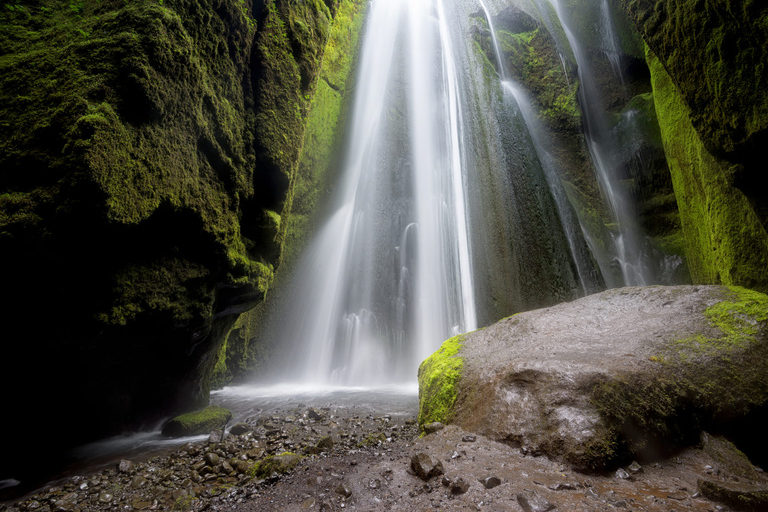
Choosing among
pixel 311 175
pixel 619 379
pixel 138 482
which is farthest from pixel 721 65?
pixel 311 175

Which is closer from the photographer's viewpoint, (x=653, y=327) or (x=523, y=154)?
(x=653, y=327)

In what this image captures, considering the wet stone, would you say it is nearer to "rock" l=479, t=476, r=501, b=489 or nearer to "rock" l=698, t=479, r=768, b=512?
"rock" l=479, t=476, r=501, b=489

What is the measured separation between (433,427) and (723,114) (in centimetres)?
567

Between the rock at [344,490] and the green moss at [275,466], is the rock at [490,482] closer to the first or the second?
the rock at [344,490]

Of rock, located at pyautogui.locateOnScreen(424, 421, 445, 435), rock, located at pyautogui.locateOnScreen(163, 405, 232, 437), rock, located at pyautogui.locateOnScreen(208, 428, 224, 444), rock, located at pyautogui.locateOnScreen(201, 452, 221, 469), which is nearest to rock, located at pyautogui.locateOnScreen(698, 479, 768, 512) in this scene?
rock, located at pyautogui.locateOnScreen(424, 421, 445, 435)

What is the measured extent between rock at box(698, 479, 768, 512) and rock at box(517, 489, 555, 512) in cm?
96

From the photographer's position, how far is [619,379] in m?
2.72

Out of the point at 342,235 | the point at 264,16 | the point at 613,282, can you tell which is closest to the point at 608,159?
the point at 613,282

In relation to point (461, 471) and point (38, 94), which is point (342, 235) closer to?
point (38, 94)

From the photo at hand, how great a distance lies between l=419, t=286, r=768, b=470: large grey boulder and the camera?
2.49m

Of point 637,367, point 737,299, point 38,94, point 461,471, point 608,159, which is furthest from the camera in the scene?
point 608,159

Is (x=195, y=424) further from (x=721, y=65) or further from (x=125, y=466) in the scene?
(x=721, y=65)

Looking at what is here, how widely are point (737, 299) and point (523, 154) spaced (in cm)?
1088

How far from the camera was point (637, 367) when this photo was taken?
9.59 ft
